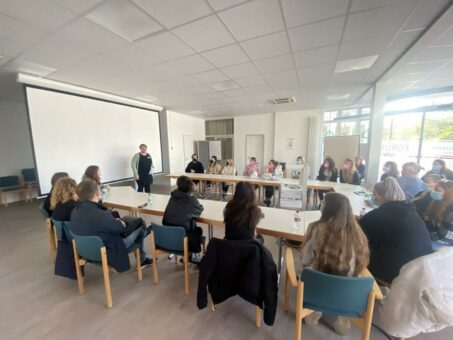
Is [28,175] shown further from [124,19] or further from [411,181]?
[411,181]

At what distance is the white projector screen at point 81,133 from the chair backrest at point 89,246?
3.21 meters

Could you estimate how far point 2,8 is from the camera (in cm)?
184

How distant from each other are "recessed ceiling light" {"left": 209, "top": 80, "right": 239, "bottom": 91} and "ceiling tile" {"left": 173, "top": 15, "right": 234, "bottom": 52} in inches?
60.3

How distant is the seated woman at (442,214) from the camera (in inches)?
73.8

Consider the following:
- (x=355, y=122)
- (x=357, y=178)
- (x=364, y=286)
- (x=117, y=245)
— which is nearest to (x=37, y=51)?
(x=117, y=245)

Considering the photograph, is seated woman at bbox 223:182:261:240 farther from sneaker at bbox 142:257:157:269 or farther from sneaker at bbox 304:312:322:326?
sneaker at bbox 142:257:157:269

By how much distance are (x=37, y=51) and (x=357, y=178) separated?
6.00 m

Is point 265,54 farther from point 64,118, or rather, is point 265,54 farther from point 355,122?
point 355,122

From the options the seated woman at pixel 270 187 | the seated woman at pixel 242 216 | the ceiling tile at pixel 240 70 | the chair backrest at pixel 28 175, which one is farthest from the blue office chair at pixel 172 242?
the chair backrest at pixel 28 175

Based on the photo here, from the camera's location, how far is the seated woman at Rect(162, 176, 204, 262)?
6.71 ft

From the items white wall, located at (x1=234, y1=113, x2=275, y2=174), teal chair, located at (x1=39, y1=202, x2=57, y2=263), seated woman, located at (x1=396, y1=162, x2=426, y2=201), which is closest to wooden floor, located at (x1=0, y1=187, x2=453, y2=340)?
teal chair, located at (x1=39, y1=202, x2=57, y2=263)

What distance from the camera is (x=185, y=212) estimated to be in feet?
6.72

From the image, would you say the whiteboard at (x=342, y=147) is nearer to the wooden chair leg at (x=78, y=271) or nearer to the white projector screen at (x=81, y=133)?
Answer: the white projector screen at (x=81, y=133)

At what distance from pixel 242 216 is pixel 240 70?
115 inches
